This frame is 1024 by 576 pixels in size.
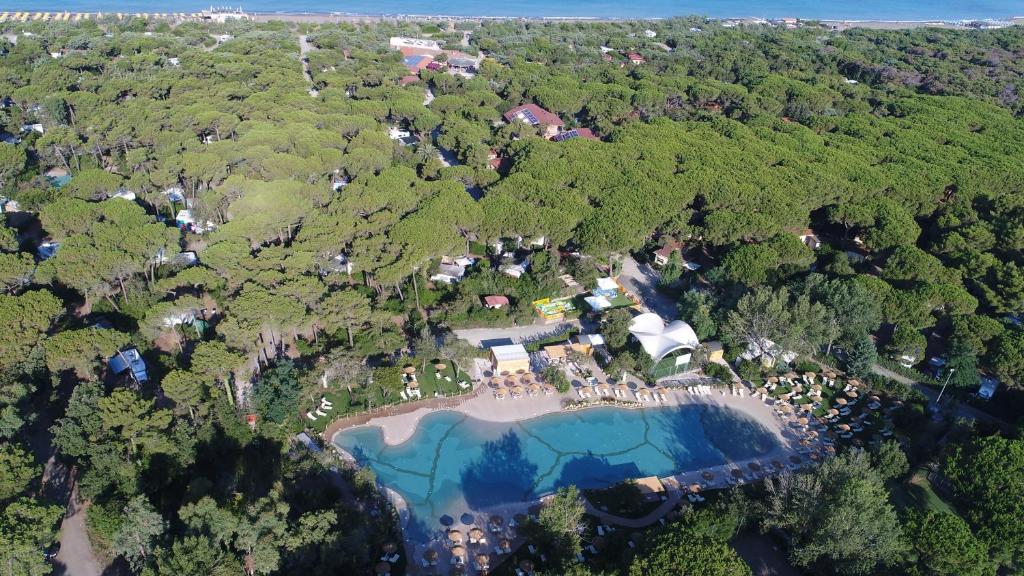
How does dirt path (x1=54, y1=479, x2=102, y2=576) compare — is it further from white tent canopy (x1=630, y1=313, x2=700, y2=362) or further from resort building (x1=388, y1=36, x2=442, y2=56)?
resort building (x1=388, y1=36, x2=442, y2=56)

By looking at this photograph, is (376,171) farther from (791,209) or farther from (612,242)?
(791,209)

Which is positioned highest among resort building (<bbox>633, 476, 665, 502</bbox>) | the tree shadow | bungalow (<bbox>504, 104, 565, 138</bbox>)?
bungalow (<bbox>504, 104, 565, 138</bbox>)

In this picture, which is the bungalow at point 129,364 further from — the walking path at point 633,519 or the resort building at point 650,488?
the resort building at point 650,488

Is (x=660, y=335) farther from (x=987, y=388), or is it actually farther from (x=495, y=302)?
(x=987, y=388)

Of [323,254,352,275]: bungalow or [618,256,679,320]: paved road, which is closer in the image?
[323,254,352,275]: bungalow

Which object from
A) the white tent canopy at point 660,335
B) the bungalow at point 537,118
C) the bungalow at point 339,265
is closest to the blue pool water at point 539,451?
the white tent canopy at point 660,335

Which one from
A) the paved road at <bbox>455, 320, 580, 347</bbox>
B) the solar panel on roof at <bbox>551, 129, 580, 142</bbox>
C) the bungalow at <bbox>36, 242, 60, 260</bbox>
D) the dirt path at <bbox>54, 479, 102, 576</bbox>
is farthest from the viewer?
the solar panel on roof at <bbox>551, 129, 580, 142</bbox>

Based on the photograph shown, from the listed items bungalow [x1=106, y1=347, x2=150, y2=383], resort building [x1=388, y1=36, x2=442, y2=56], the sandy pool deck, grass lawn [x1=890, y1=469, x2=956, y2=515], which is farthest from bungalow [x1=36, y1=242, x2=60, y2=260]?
resort building [x1=388, y1=36, x2=442, y2=56]

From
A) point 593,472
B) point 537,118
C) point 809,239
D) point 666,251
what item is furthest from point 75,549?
point 537,118
